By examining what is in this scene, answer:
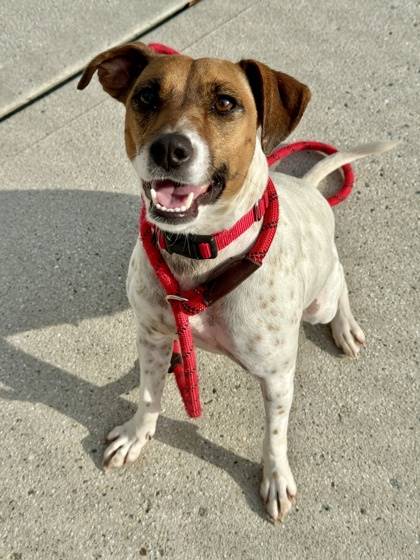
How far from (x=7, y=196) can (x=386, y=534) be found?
3.14 meters

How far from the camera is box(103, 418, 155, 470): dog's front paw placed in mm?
2926

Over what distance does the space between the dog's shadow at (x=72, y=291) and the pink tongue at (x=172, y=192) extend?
147cm

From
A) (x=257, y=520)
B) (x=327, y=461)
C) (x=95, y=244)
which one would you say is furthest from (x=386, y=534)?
(x=95, y=244)

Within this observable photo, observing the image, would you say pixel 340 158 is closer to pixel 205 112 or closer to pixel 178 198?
pixel 205 112

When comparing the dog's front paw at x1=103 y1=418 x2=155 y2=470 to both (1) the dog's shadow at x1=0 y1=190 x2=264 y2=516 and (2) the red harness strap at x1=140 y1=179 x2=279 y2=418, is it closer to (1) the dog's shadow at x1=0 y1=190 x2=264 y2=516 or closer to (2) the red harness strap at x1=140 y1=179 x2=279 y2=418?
(1) the dog's shadow at x1=0 y1=190 x2=264 y2=516

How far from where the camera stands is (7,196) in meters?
3.97

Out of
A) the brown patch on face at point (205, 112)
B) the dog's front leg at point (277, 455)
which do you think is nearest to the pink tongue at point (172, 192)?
the brown patch on face at point (205, 112)

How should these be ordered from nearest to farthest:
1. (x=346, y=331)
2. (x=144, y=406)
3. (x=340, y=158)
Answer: (x=144, y=406)
(x=346, y=331)
(x=340, y=158)

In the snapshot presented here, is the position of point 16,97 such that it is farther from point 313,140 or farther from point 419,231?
point 419,231

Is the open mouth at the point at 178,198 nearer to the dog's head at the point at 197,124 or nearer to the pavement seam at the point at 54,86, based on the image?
the dog's head at the point at 197,124

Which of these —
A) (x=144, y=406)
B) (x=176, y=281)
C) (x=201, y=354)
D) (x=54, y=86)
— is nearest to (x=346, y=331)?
(x=201, y=354)

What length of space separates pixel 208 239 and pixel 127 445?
1316 millimetres

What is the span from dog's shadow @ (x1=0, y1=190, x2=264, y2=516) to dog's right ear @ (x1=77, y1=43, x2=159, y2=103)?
1.35 meters

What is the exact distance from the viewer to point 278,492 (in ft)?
9.09
